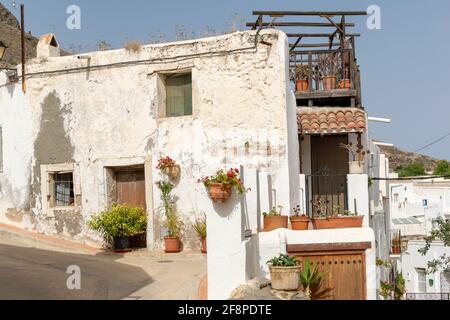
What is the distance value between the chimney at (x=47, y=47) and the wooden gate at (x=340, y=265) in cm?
908

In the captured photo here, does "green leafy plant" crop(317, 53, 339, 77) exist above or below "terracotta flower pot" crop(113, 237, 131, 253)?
above

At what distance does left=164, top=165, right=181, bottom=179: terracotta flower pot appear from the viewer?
1382 centimetres

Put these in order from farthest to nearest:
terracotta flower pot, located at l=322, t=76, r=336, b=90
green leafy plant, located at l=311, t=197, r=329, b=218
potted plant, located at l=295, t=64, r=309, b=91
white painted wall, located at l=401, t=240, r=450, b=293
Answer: white painted wall, located at l=401, t=240, r=450, b=293 → potted plant, located at l=295, t=64, r=309, b=91 → terracotta flower pot, located at l=322, t=76, r=336, b=90 → green leafy plant, located at l=311, t=197, r=329, b=218

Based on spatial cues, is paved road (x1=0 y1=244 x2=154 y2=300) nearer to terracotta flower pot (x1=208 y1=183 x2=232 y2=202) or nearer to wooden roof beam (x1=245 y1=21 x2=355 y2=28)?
terracotta flower pot (x1=208 y1=183 x2=232 y2=202)

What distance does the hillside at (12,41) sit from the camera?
2147cm

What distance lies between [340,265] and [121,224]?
225 inches

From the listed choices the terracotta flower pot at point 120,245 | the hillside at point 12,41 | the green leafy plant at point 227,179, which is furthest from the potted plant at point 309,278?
the hillside at point 12,41

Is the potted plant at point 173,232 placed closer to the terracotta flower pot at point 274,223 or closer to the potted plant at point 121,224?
the potted plant at point 121,224

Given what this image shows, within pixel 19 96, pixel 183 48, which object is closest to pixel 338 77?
pixel 183 48

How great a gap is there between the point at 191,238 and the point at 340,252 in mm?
4773

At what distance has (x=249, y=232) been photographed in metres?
9.41

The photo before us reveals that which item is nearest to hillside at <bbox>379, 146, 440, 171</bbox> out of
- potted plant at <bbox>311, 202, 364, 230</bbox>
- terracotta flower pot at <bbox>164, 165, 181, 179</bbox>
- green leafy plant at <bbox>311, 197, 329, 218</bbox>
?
green leafy plant at <bbox>311, 197, 329, 218</bbox>

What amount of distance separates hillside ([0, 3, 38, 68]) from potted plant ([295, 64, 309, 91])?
29.5ft
